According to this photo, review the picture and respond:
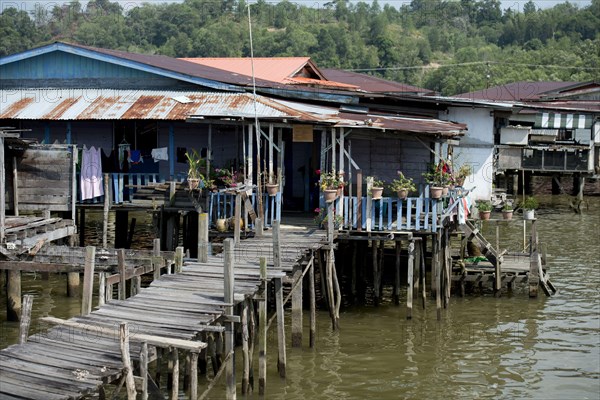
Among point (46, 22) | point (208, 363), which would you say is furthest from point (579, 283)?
point (46, 22)

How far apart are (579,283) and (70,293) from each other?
12936 mm

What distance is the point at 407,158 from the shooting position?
24.9 meters

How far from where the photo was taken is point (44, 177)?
2300 centimetres

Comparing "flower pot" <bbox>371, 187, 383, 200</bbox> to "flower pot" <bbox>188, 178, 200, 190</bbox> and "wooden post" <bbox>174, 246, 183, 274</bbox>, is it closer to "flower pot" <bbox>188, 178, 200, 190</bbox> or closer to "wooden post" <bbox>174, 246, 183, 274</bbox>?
"flower pot" <bbox>188, 178, 200, 190</bbox>

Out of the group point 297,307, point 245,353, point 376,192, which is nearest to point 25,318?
point 245,353

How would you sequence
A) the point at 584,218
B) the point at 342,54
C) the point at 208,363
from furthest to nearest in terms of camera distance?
1. the point at 342,54
2. the point at 584,218
3. the point at 208,363

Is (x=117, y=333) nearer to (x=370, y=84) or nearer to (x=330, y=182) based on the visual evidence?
(x=330, y=182)

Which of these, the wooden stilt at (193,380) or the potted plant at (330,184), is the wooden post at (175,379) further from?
the potted plant at (330,184)

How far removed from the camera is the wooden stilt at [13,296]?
20094 mm

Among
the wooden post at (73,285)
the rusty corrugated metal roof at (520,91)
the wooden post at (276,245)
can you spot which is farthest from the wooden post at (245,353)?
the rusty corrugated metal roof at (520,91)

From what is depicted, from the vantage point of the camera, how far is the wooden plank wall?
902 inches

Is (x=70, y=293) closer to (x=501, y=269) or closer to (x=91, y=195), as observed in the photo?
(x=91, y=195)

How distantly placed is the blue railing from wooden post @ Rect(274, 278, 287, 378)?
4.75m

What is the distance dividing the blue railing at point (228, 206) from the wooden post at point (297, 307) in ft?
10.1
